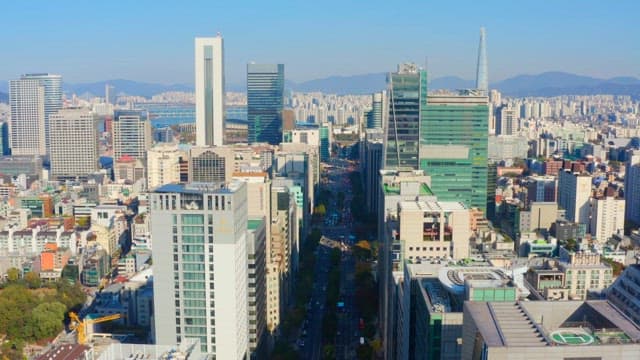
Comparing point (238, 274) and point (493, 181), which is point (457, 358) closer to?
point (238, 274)

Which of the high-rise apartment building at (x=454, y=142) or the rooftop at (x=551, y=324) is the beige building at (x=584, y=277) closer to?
the high-rise apartment building at (x=454, y=142)

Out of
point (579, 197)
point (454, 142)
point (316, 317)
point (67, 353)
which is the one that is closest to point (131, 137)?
point (454, 142)

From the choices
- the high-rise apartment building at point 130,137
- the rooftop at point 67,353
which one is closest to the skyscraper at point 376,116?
the high-rise apartment building at point 130,137

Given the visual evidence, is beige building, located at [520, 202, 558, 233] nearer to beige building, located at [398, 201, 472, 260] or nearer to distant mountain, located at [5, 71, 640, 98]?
beige building, located at [398, 201, 472, 260]

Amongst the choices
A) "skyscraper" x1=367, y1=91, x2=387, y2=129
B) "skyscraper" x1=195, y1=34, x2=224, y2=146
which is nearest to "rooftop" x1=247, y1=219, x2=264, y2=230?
"skyscraper" x1=195, y1=34, x2=224, y2=146

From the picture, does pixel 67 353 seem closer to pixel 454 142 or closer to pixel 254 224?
pixel 254 224

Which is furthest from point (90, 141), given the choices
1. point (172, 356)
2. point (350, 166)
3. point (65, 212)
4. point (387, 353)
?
point (172, 356)
